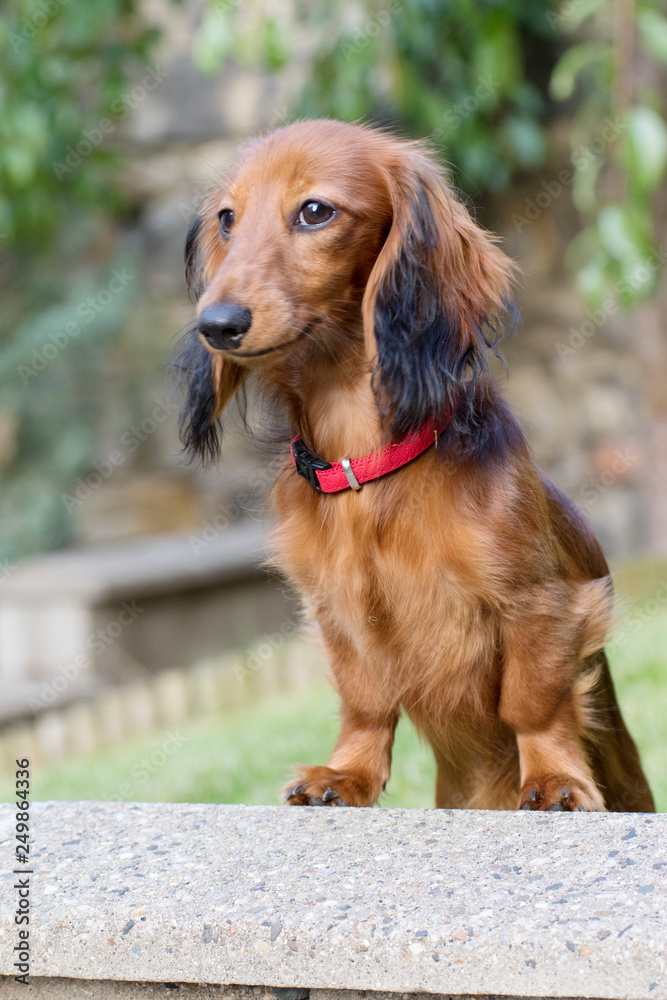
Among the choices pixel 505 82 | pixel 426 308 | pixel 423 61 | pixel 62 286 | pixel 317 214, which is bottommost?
pixel 426 308

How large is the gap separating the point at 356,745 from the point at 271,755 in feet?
6.33

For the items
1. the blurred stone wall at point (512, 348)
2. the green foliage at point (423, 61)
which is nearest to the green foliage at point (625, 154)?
the green foliage at point (423, 61)

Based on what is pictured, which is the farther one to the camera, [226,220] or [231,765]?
[231,765]

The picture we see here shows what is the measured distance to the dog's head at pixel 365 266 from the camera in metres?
1.76

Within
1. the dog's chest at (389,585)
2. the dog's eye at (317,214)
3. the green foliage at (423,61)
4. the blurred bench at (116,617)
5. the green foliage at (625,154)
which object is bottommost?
the dog's chest at (389,585)

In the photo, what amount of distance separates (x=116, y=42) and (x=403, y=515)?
5146 mm

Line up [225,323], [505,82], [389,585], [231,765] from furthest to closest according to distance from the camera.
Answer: [505,82] → [231,765] → [389,585] → [225,323]

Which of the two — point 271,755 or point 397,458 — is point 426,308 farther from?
point 271,755

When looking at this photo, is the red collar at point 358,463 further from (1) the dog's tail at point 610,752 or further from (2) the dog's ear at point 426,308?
(1) the dog's tail at point 610,752

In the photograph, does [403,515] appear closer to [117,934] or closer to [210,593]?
[117,934]

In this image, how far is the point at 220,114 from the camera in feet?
28.4

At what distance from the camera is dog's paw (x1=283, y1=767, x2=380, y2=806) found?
6.73 feet

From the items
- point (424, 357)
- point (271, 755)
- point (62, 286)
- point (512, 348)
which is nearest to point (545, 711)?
point (424, 357)

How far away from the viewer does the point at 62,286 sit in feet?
27.6
